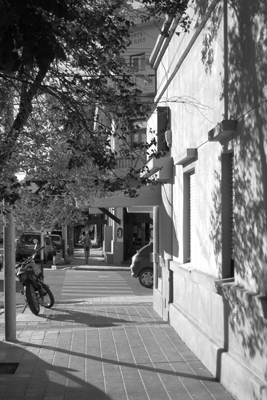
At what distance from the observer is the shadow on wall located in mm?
5859

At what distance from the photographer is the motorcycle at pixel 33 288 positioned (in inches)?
541

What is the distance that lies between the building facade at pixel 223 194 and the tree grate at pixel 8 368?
2.51m

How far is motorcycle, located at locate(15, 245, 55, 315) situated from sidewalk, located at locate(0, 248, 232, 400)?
0.65 m

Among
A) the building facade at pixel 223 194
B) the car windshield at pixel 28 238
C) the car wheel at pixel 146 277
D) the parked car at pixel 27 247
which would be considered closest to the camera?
the building facade at pixel 223 194

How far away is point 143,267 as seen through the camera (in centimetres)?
2058

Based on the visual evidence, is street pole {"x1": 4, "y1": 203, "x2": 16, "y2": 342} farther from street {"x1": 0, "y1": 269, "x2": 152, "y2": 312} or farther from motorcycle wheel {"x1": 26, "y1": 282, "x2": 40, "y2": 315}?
street {"x1": 0, "y1": 269, "x2": 152, "y2": 312}

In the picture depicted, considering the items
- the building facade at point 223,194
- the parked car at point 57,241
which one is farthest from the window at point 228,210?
the parked car at point 57,241

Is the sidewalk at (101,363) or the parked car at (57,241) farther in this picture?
the parked car at (57,241)

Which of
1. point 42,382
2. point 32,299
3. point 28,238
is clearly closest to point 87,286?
point 32,299

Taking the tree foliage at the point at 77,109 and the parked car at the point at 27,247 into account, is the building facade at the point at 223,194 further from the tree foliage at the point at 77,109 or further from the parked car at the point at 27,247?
the parked car at the point at 27,247

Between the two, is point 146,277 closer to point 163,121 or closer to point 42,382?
point 163,121

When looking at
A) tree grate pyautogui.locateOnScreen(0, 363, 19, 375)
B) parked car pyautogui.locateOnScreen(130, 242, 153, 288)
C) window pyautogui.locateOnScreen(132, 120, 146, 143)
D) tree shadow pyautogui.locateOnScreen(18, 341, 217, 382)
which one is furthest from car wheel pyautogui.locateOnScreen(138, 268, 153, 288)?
tree grate pyautogui.locateOnScreen(0, 363, 19, 375)

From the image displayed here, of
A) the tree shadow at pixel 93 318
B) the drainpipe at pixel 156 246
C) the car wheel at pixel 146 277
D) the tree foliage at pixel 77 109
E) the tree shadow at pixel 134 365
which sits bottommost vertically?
the tree shadow at pixel 134 365

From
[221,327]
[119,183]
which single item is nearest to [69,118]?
[119,183]
